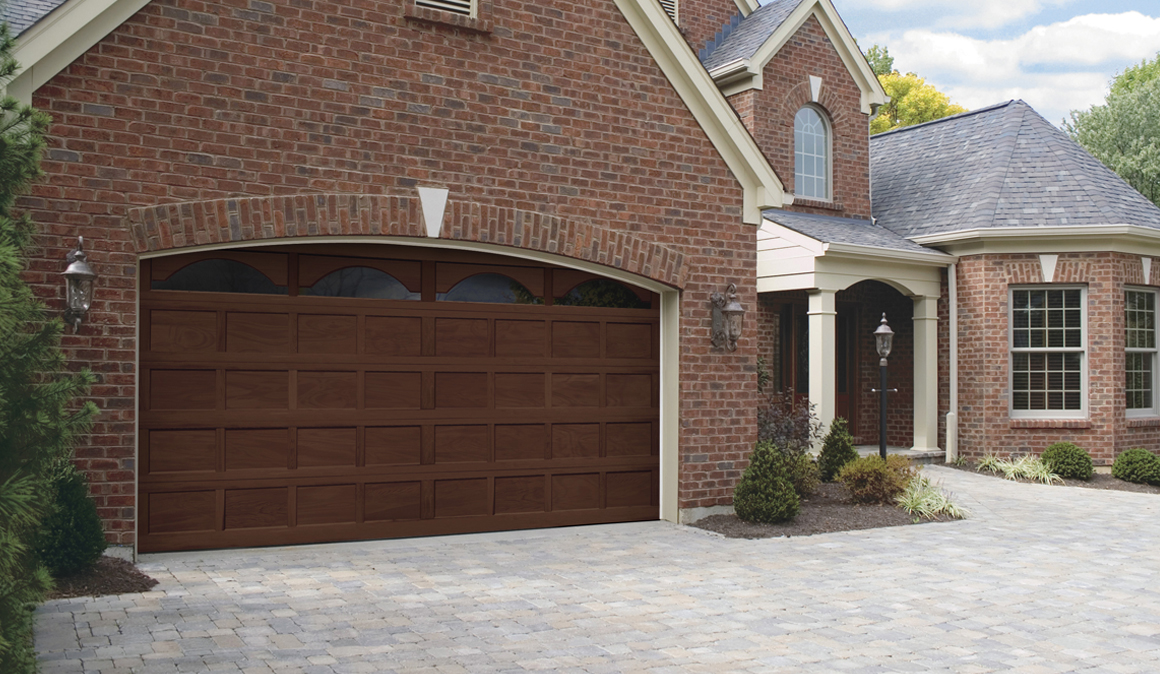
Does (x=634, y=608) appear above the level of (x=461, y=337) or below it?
below

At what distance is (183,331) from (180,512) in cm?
157

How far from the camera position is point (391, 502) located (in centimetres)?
946

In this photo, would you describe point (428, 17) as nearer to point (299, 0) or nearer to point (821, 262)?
point (299, 0)

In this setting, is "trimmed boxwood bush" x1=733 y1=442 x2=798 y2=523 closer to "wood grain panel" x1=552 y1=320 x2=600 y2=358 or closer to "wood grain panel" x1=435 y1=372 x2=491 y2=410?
"wood grain panel" x1=552 y1=320 x2=600 y2=358

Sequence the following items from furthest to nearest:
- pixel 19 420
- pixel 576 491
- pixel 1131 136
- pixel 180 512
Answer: pixel 1131 136 < pixel 576 491 < pixel 180 512 < pixel 19 420

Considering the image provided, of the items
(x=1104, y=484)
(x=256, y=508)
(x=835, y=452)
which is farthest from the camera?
(x=1104, y=484)

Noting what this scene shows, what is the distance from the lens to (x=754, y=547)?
31.3 feet

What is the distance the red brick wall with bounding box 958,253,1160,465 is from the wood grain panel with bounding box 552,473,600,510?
899 centimetres

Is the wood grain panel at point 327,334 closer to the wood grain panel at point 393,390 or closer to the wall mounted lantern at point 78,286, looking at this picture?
the wood grain panel at point 393,390

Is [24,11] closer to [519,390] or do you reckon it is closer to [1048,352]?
[519,390]

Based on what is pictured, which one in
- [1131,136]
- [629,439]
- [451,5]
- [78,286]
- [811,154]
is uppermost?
[1131,136]

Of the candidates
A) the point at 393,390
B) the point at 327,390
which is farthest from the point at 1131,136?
the point at 327,390

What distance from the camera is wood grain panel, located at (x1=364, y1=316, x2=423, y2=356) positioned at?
9.38 meters

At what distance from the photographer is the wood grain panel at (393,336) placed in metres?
9.38
